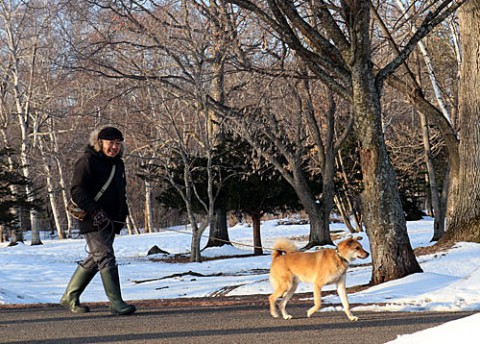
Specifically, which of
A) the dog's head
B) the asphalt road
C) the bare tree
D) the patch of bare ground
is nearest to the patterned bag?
the asphalt road

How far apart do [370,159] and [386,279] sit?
181cm

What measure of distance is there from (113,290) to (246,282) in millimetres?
6599

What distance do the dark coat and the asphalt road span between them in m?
1.12

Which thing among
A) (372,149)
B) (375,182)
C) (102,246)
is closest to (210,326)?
(102,246)

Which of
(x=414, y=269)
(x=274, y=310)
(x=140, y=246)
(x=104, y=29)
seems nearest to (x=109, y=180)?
(x=274, y=310)

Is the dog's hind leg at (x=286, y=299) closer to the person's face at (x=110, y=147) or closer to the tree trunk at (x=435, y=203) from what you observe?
the person's face at (x=110, y=147)

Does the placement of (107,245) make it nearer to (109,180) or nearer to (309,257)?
(109,180)

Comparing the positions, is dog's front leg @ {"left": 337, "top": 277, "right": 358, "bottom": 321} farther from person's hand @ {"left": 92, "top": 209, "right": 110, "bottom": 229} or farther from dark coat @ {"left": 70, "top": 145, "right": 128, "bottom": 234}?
person's hand @ {"left": 92, "top": 209, "right": 110, "bottom": 229}

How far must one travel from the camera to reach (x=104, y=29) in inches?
891

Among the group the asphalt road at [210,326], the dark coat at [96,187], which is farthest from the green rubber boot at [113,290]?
the dark coat at [96,187]

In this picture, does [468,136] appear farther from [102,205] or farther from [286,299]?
[102,205]

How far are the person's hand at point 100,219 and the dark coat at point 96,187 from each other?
1.7 inches

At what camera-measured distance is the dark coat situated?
23.8 ft

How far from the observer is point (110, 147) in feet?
24.5
